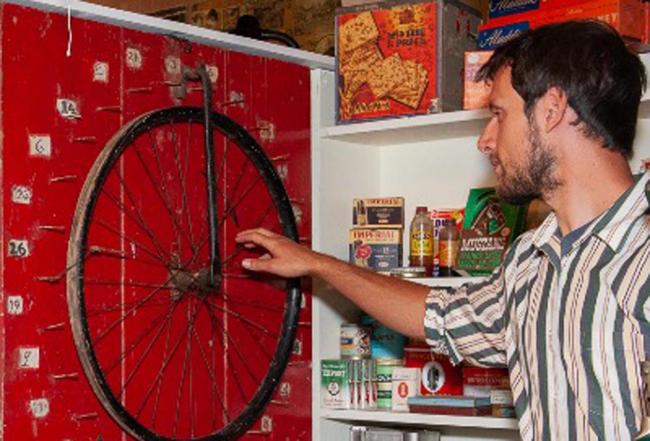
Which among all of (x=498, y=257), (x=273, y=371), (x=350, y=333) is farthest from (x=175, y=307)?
(x=498, y=257)

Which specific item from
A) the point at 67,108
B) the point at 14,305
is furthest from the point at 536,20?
the point at 14,305

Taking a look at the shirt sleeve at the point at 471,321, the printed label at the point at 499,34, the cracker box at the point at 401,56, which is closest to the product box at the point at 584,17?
the printed label at the point at 499,34

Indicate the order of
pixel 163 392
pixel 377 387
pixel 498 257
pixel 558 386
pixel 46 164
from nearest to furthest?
pixel 558 386
pixel 46 164
pixel 163 392
pixel 498 257
pixel 377 387

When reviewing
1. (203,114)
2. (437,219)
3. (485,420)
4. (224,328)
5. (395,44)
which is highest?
(395,44)

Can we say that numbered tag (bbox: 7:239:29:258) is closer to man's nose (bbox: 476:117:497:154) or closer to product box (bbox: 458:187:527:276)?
man's nose (bbox: 476:117:497:154)

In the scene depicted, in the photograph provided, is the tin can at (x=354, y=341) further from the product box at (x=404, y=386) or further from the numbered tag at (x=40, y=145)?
the numbered tag at (x=40, y=145)

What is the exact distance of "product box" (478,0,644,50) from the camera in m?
2.59

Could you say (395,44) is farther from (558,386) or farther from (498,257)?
(558,386)

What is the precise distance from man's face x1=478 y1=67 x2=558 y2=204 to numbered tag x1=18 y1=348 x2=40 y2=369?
38.5 inches

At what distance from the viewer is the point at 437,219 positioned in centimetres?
304

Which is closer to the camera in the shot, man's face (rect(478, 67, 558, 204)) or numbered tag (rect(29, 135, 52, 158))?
man's face (rect(478, 67, 558, 204))

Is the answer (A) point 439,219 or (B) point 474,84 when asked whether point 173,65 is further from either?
(A) point 439,219

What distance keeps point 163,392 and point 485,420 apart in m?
0.74

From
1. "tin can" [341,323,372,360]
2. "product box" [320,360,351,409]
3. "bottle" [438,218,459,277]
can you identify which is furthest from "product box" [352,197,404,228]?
"product box" [320,360,351,409]
